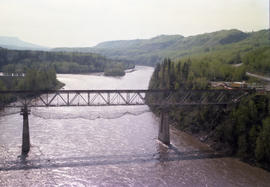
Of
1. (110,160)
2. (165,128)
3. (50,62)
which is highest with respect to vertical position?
(50,62)

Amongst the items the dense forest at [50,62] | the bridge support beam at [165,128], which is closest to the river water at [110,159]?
the bridge support beam at [165,128]

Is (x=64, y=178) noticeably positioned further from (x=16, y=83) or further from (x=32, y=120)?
(x=16, y=83)

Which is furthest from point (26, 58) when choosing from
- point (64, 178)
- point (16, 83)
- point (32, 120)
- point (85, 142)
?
point (64, 178)

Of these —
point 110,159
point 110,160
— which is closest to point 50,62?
point 110,159

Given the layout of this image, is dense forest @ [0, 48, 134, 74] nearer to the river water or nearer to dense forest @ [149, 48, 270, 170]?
the river water

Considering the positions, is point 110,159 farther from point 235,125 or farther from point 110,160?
point 235,125
